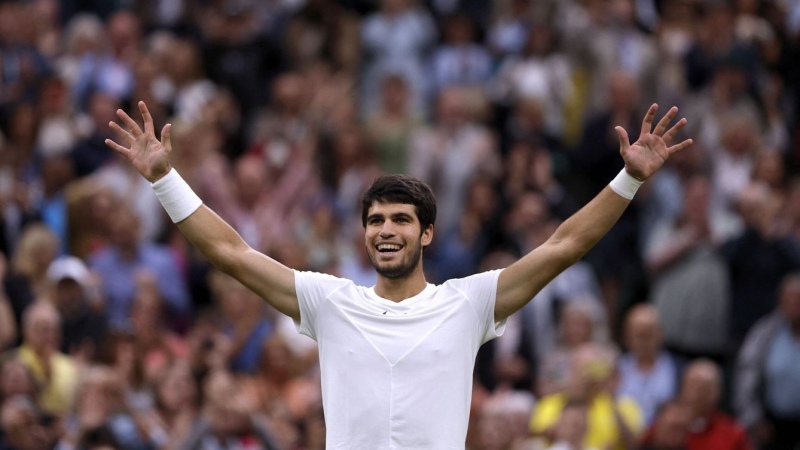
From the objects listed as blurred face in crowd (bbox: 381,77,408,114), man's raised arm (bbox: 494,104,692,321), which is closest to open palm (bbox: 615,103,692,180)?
man's raised arm (bbox: 494,104,692,321)

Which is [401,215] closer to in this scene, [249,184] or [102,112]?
[249,184]

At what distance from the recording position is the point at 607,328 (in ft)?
45.6

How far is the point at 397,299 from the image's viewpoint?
734 cm

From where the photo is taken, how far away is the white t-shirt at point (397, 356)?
6.99 m

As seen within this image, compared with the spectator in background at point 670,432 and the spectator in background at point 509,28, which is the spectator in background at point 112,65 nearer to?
the spectator in background at point 509,28

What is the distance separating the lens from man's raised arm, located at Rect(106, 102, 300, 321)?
288 inches

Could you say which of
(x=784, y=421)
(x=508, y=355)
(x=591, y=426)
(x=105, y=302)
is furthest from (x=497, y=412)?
(x=105, y=302)

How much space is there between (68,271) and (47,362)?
3.03 ft

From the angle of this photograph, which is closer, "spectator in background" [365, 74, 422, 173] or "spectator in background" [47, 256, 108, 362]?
"spectator in background" [47, 256, 108, 362]

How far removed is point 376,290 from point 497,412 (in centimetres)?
420

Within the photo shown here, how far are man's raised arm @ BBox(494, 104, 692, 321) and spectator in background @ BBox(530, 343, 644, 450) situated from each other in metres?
4.36

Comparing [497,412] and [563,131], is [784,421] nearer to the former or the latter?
[497,412]

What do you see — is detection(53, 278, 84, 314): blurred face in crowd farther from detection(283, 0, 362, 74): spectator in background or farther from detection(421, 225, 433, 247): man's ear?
detection(421, 225, 433, 247): man's ear

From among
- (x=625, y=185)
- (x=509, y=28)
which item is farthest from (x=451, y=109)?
(x=625, y=185)
